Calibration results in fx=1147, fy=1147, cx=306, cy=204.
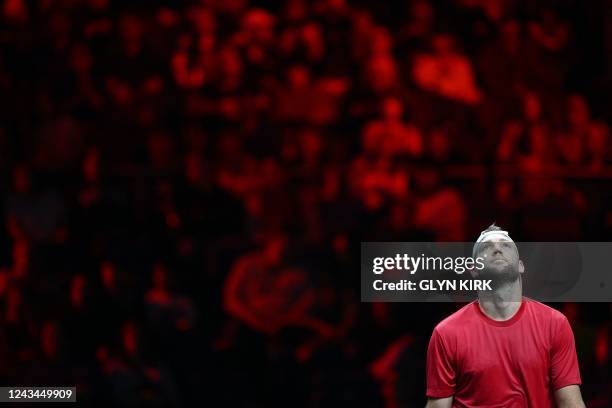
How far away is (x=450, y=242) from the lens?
5.59 m

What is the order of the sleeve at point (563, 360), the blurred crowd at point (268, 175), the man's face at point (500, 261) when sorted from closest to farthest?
the sleeve at point (563, 360), the man's face at point (500, 261), the blurred crowd at point (268, 175)

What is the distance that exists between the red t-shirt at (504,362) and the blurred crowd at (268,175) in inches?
53.5

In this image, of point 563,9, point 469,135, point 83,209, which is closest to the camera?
point 83,209

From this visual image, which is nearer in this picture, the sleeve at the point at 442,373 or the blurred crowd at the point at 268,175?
the sleeve at the point at 442,373

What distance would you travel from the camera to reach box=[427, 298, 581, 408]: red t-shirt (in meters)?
3.72

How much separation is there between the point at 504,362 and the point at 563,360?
0.19 meters

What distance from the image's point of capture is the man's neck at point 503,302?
381 centimetres

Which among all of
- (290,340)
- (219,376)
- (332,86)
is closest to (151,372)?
(219,376)

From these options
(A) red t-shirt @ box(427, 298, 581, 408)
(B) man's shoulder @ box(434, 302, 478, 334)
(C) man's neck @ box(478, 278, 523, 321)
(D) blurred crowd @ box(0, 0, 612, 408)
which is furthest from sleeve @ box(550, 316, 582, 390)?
(D) blurred crowd @ box(0, 0, 612, 408)

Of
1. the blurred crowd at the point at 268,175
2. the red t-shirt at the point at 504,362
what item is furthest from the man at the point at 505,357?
the blurred crowd at the point at 268,175

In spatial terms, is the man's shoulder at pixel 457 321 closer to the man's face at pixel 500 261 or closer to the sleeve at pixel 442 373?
the sleeve at pixel 442 373

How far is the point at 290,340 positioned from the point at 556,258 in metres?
1.59

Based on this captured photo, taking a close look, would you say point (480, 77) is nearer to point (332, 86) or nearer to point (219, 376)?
point (332, 86)

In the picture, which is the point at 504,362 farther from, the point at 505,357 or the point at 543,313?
the point at 543,313
